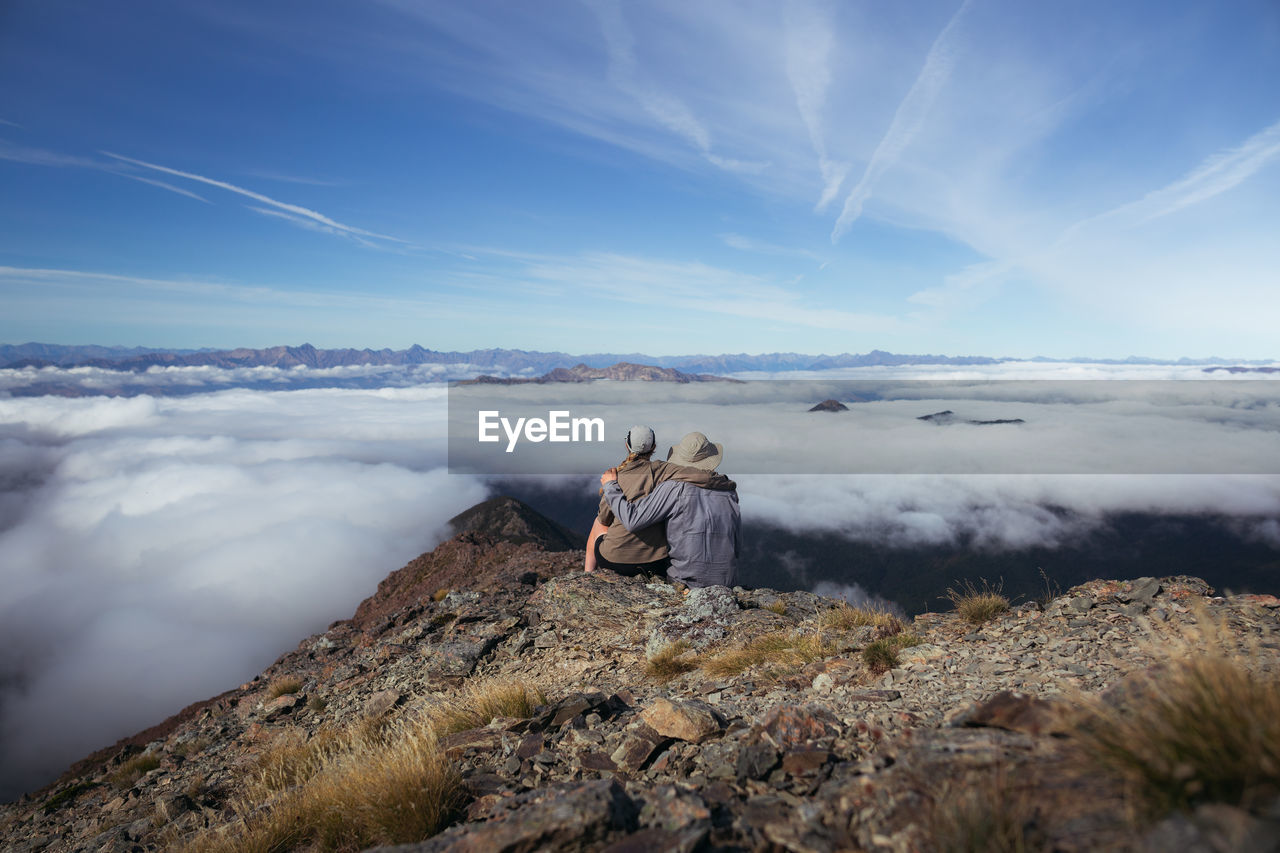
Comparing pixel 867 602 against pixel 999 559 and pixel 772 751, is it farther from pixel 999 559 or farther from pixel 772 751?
pixel 999 559

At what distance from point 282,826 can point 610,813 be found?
2.66 meters

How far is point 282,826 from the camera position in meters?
3.81

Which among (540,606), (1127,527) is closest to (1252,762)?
(540,606)

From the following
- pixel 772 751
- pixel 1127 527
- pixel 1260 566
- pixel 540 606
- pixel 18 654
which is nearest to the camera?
pixel 772 751

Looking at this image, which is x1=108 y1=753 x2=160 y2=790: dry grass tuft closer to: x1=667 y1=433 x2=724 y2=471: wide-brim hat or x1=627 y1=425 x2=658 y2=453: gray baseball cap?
x1=627 y1=425 x2=658 y2=453: gray baseball cap

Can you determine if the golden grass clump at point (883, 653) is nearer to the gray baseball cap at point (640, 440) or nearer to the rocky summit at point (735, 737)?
the rocky summit at point (735, 737)

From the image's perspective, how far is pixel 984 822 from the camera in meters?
1.98

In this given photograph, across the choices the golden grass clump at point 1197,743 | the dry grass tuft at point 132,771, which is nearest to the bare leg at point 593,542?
the golden grass clump at point 1197,743

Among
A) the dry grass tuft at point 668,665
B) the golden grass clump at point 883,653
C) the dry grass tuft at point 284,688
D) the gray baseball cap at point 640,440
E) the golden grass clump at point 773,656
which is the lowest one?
the dry grass tuft at point 284,688

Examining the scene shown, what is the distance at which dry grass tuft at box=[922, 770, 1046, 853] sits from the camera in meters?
1.94

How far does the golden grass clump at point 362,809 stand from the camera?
11.2 feet

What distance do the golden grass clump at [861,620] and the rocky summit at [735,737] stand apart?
0.03 metres

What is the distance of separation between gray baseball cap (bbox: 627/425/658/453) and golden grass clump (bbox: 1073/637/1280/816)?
5243 mm

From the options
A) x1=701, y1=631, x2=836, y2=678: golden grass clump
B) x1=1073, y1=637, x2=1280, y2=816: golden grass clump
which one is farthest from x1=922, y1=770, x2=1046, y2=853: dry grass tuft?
x1=701, y1=631, x2=836, y2=678: golden grass clump
